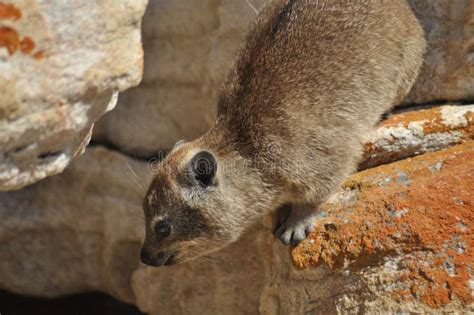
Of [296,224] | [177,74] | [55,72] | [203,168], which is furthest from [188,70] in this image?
[55,72]

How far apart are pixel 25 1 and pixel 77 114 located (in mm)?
630

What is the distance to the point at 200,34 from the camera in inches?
209

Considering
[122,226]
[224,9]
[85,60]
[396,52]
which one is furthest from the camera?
[122,226]

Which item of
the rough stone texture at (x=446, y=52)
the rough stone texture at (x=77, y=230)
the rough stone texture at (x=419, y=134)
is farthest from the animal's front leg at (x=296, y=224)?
the rough stone texture at (x=77, y=230)

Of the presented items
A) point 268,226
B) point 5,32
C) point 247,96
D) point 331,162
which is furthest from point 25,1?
point 268,226

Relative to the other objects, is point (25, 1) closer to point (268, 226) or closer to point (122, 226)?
point (268, 226)

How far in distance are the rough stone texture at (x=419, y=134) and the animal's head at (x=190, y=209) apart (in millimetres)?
953

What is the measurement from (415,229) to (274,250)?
108cm

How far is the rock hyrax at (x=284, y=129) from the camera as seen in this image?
13.5ft

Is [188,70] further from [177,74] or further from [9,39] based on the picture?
[9,39]

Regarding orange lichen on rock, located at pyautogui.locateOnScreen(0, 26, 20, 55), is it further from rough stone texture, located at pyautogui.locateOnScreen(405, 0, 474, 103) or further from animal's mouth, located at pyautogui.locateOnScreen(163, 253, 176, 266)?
rough stone texture, located at pyautogui.locateOnScreen(405, 0, 474, 103)

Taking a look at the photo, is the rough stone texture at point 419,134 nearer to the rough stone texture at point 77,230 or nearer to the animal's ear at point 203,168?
the animal's ear at point 203,168

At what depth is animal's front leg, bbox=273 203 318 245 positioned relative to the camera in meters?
4.08

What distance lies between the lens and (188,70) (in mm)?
5375
